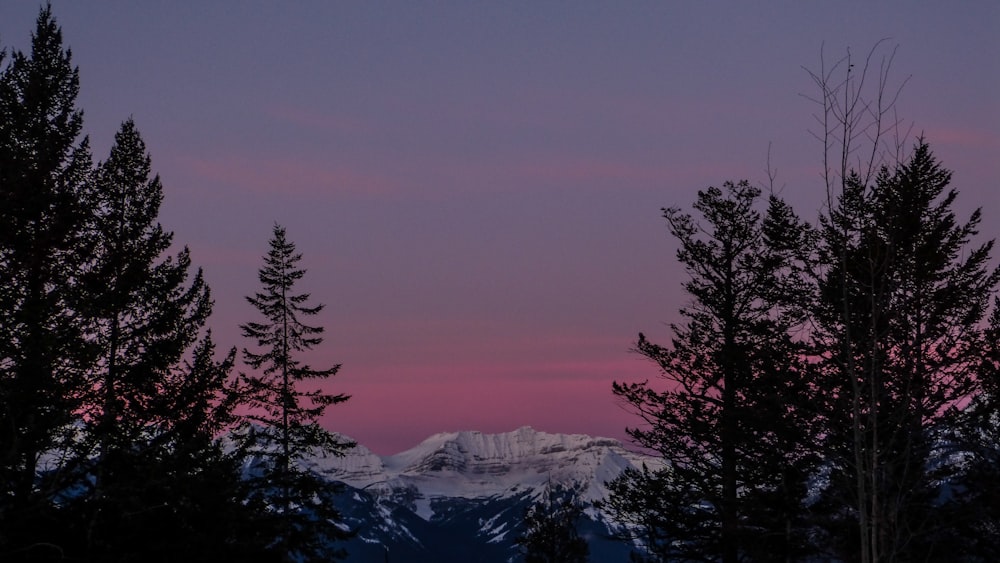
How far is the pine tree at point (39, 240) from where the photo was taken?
15641 millimetres

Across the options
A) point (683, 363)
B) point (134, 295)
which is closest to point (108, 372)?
point (134, 295)

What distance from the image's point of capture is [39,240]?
2403cm

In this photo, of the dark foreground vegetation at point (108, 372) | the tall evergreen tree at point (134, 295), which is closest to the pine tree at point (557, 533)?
the dark foreground vegetation at point (108, 372)

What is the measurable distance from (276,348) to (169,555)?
28724 mm

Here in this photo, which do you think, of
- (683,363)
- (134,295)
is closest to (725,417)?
(683,363)

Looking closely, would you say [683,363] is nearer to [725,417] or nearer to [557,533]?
[725,417]

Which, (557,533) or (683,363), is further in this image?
(557,533)

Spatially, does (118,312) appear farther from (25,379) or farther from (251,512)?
(25,379)

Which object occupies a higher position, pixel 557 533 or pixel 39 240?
pixel 39 240

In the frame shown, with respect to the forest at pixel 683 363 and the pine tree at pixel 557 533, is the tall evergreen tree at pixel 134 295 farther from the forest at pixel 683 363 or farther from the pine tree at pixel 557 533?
the pine tree at pixel 557 533

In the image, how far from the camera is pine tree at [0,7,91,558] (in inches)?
616

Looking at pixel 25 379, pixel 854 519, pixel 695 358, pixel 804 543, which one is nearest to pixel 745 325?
pixel 695 358

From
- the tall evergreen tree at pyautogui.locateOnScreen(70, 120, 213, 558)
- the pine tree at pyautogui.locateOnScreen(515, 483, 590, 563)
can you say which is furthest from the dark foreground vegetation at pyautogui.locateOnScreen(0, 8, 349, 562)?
the pine tree at pyautogui.locateOnScreen(515, 483, 590, 563)

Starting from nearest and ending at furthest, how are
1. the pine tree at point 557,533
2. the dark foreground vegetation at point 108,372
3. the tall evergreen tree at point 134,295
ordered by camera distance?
1. the dark foreground vegetation at point 108,372
2. the tall evergreen tree at point 134,295
3. the pine tree at point 557,533
